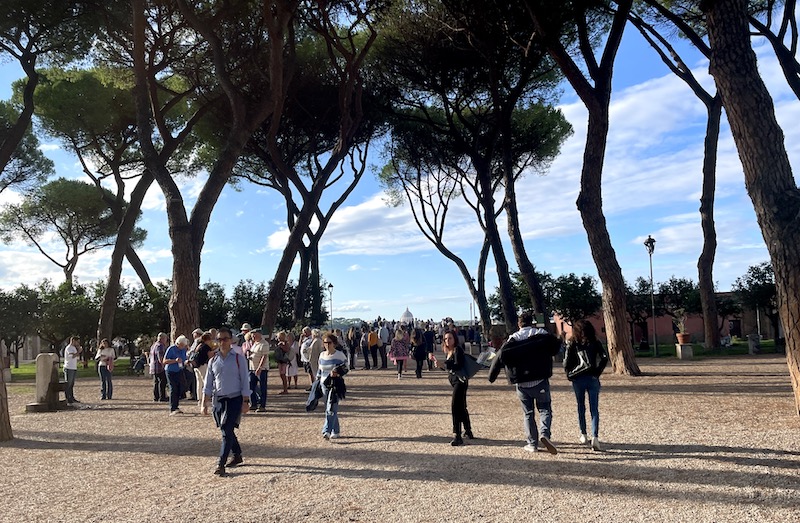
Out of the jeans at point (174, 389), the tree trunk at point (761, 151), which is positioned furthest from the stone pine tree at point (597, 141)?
the jeans at point (174, 389)

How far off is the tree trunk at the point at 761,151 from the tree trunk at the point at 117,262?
59.2 feet

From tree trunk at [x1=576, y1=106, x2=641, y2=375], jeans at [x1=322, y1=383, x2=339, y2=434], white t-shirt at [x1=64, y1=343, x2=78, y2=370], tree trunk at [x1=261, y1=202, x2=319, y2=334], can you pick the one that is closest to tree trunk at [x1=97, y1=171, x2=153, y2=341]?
tree trunk at [x1=261, y1=202, x2=319, y2=334]

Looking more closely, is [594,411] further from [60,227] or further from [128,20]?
[60,227]

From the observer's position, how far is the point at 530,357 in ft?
21.6

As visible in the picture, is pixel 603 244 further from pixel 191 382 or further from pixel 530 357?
pixel 191 382

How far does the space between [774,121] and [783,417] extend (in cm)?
371

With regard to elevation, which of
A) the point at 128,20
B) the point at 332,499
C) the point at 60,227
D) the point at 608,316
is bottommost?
the point at 332,499

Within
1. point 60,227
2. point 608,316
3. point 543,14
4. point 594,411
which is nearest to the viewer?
point 594,411

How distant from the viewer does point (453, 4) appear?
18672 millimetres

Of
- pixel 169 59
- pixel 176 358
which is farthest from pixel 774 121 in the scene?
pixel 169 59

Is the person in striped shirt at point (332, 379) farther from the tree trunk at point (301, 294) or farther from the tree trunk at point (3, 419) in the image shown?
the tree trunk at point (301, 294)

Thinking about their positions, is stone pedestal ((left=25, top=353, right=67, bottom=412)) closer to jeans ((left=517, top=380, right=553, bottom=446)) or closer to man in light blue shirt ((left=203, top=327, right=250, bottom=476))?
man in light blue shirt ((left=203, top=327, right=250, bottom=476))

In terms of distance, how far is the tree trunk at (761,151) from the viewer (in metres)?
7.38

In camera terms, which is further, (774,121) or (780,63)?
(780,63)
